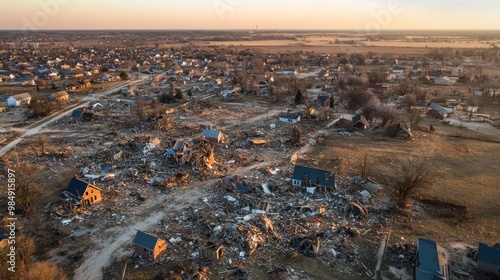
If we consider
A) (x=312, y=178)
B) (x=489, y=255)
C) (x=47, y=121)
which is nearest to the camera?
(x=489, y=255)

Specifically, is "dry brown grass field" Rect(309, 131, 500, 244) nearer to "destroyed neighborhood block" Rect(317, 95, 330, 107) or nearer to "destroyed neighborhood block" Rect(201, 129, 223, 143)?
"destroyed neighborhood block" Rect(201, 129, 223, 143)

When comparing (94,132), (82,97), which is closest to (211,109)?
(94,132)

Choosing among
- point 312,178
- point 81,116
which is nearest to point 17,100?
point 81,116

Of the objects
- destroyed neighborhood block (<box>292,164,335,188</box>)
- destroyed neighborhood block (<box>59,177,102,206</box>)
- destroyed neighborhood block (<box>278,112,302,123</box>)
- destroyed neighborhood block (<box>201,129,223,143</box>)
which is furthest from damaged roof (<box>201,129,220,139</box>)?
destroyed neighborhood block (<box>59,177,102,206</box>)

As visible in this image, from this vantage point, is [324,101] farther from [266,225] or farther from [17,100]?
[17,100]

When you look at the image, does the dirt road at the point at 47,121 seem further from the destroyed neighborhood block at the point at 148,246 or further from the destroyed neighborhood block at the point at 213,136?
the destroyed neighborhood block at the point at 148,246

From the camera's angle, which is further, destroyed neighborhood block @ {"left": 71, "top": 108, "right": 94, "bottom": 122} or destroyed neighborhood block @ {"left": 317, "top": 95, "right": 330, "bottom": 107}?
destroyed neighborhood block @ {"left": 317, "top": 95, "right": 330, "bottom": 107}
